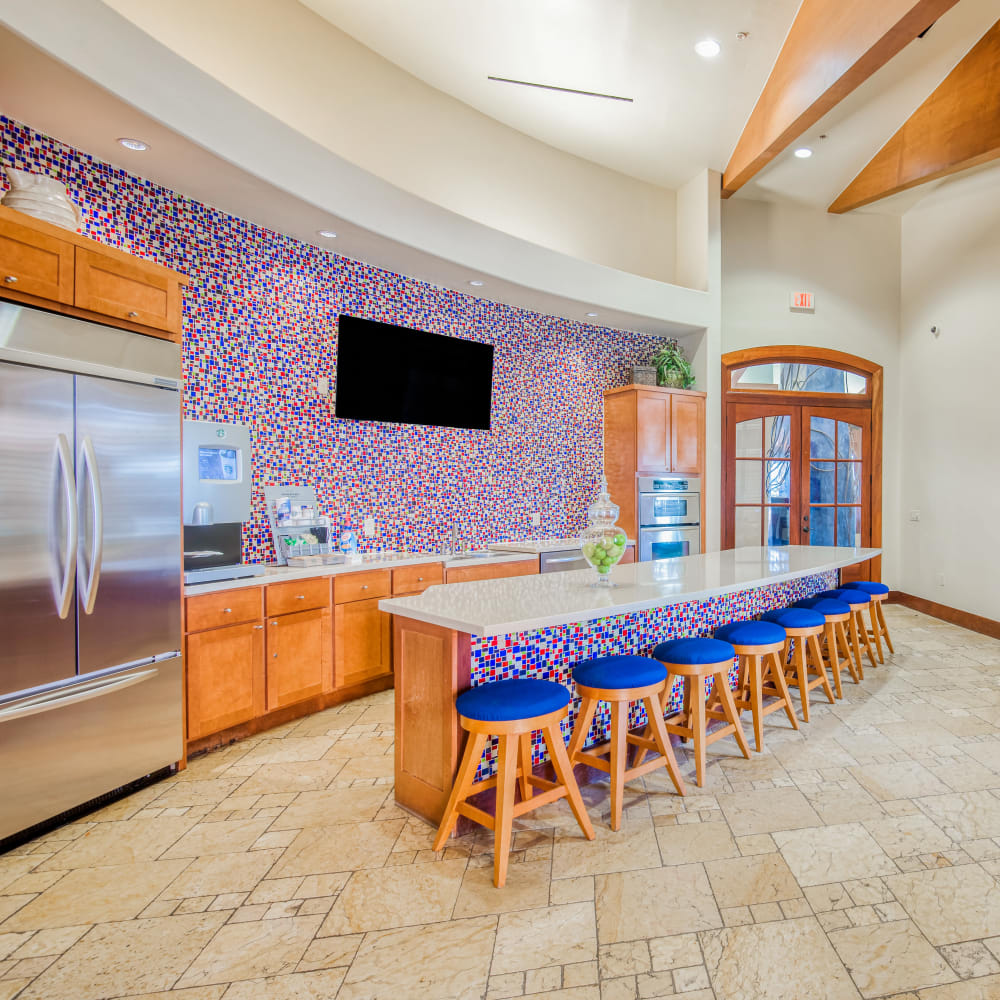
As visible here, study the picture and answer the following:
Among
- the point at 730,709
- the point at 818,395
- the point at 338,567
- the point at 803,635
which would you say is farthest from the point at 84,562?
the point at 818,395

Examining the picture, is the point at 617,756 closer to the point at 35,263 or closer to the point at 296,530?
the point at 296,530

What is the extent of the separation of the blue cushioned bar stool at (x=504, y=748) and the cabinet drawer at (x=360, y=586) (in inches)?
66.5

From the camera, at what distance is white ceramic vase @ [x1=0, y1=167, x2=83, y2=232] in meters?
2.46

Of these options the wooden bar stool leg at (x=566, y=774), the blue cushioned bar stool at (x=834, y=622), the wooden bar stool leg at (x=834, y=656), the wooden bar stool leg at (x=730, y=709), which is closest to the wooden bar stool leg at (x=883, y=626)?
the blue cushioned bar stool at (x=834, y=622)

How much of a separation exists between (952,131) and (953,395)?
2.47 metres

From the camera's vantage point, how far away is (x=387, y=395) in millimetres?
4586

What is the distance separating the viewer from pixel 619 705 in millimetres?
2414

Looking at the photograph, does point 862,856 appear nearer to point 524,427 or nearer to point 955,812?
point 955,812

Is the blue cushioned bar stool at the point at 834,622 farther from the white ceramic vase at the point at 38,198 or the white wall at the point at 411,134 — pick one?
the white ceramic vase at the point at 38,198

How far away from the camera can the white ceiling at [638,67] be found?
158 inches

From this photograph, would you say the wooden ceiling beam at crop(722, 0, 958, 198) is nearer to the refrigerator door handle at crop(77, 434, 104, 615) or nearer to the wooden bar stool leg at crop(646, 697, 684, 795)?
the wooden bar stool leg at crop(646, 697, 684, 795)

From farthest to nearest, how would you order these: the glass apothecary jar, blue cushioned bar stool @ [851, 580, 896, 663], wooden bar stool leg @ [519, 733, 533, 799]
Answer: blue cushioned bar stool @ [851, 580, 896, 663] → the glass apothecary jar → wooden bar stool leg @ [519, 733, 533, 799]

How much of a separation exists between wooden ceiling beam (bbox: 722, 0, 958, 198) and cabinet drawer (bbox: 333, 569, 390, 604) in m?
4.40

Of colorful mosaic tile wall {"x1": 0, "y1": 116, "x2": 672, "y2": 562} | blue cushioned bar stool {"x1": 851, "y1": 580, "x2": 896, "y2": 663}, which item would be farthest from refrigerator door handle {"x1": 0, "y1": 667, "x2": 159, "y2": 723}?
blue cushioned bar stool {"x1": 851, "y1": 580, "x2": 896, "y2": 663}
